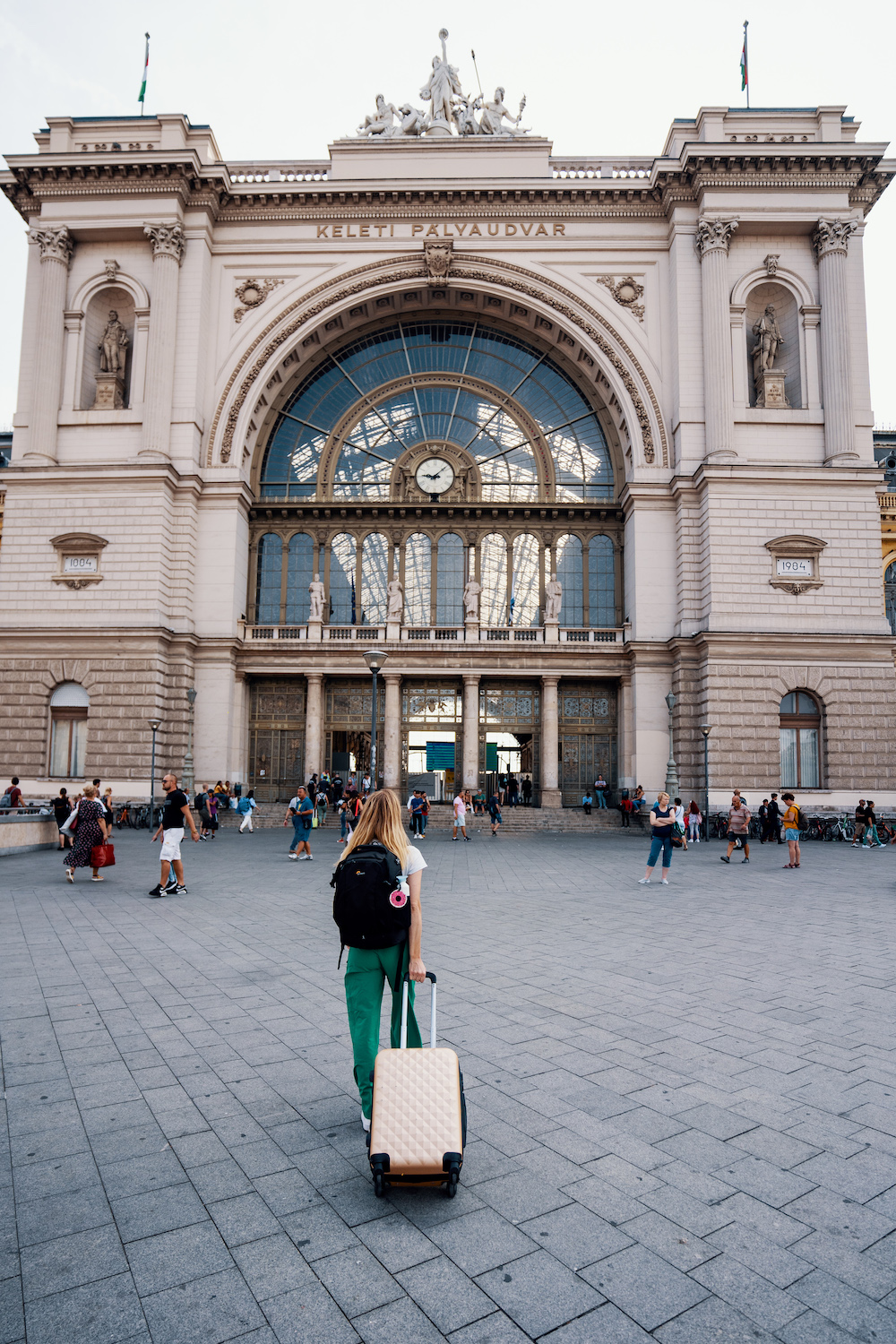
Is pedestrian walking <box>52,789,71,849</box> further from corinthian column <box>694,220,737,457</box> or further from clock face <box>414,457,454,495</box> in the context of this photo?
corinthian column <box>694,220,737,457</box>

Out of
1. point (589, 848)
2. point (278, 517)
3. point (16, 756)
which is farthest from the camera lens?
point (278, 517)

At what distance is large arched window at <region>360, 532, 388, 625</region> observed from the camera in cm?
3731

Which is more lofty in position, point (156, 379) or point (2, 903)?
point (156, 379)

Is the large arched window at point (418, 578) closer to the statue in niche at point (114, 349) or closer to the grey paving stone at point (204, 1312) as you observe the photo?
the statue in niche at point (114, 349)

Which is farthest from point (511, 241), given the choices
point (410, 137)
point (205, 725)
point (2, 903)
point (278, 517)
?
point (2, 903)

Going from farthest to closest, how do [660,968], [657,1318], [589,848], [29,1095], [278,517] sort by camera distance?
[278,517] → [589,848] → [660,968] → [29,1095] → [657,1318]

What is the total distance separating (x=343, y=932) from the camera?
448 centimetres

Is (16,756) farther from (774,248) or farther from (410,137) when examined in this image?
(774,248)

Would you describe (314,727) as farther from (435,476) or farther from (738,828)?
(738,828)

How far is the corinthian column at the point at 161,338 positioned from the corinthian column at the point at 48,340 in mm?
3644

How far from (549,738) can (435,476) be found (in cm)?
1325

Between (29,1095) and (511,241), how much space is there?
37.3 meters

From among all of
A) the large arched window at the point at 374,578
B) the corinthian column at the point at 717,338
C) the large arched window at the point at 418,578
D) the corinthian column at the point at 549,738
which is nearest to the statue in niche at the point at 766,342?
the corinthian column at the point at 717,338

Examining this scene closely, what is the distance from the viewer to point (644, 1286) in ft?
11.0
